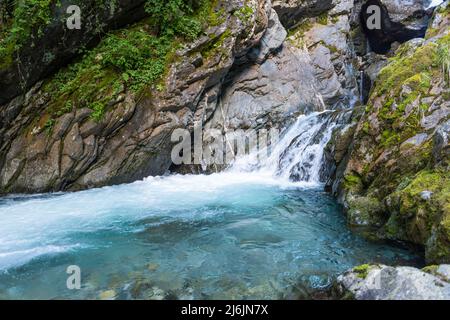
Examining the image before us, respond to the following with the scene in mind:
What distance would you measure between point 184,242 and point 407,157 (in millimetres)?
4725

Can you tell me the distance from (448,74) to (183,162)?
8.55 m

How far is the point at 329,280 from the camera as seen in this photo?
5516 millimetres

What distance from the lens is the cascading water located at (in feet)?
18.4

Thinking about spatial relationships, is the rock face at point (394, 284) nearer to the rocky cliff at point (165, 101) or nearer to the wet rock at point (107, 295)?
the rocky cliff at point (165, 101)

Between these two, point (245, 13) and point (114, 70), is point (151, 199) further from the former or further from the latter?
point (245, 13)

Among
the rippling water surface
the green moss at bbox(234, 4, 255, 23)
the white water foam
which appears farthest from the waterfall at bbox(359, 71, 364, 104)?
the rippling water surface

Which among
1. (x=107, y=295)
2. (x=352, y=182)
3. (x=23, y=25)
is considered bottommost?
(x=107, y=295)

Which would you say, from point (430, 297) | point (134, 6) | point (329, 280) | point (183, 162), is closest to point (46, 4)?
point (134, 6)

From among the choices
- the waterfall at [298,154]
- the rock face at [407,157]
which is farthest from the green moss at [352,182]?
the waterfall at [298,154]

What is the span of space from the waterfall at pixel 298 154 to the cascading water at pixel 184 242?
85mm

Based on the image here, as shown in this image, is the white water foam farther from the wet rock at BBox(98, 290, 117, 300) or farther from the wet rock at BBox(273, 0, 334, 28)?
the wet rock at BBox(273, 0, 334, 28)

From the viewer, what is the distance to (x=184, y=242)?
724 cm

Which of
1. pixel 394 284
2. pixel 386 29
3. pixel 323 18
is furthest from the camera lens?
pixel 386 29

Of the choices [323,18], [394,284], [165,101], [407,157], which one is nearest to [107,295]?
[394,284]
